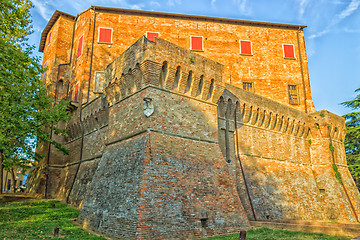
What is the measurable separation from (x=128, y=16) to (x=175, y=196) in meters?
20.0

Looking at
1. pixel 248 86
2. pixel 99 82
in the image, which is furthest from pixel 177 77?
pixel 248 86

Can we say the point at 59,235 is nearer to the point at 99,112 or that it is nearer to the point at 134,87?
the point at 134,87

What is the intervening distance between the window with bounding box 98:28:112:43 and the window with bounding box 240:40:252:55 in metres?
12.6

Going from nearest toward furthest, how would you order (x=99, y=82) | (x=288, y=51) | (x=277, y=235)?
(x=277, y=235)
(x=99, y=82)
(x=288, y=51)

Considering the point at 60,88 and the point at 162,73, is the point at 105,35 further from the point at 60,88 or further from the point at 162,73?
the point at 162,73

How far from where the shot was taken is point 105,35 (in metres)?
24.5

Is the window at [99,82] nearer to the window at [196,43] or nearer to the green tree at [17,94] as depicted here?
the green tree at [17,94]

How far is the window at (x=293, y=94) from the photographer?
87.6 feet

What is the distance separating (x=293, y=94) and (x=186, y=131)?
18.2 metres

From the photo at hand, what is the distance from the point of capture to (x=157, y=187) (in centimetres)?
1035

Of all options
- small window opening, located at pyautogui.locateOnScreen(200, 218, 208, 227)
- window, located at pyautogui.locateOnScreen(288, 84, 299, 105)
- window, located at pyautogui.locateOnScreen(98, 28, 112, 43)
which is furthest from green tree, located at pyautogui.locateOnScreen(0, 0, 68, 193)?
window, located at pyautogui.locateOnScreen(288, 84, 299, 105)

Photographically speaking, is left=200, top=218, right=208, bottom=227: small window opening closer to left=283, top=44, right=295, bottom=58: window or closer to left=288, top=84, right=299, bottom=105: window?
left=288, top=84, right=299, bottom=105: window

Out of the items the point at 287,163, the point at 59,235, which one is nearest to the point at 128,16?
the point at 287,163

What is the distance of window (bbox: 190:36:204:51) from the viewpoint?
26.2 metres
